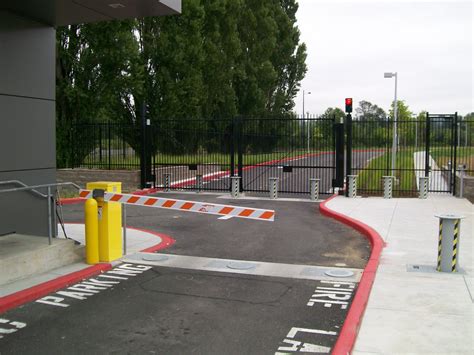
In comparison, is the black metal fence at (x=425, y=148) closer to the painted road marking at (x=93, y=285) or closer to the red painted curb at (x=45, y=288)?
the painted road marking at (x=93, y=285)

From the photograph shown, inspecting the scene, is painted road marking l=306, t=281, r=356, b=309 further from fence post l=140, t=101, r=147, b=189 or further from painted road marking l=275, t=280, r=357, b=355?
fence post l=140, t=101, r=147, b=189

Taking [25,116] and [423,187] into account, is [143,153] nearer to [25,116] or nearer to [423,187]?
[423,187]

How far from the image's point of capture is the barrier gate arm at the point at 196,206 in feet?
23.6

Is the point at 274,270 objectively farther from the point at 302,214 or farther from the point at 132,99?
the point at 132,99

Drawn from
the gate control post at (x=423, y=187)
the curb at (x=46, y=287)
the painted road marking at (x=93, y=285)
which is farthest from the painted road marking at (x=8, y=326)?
the gate control post at (x=423, y=187)

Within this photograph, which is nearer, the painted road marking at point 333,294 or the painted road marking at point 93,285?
the painted road marking at point 333,294

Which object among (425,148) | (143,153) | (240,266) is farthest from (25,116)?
(425,148)

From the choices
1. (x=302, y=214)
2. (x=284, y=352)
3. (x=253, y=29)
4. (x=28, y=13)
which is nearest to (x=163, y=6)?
(x=28, y=13)

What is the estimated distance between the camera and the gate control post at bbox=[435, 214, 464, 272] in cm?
720

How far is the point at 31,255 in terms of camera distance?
7031 millimetres

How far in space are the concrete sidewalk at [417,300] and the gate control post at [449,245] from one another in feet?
0.56

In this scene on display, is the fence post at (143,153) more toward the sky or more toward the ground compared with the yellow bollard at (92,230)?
more toward the sky

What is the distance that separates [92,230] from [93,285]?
1.10 metres

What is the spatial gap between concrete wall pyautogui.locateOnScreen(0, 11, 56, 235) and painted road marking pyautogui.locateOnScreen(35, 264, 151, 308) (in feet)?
6.14
